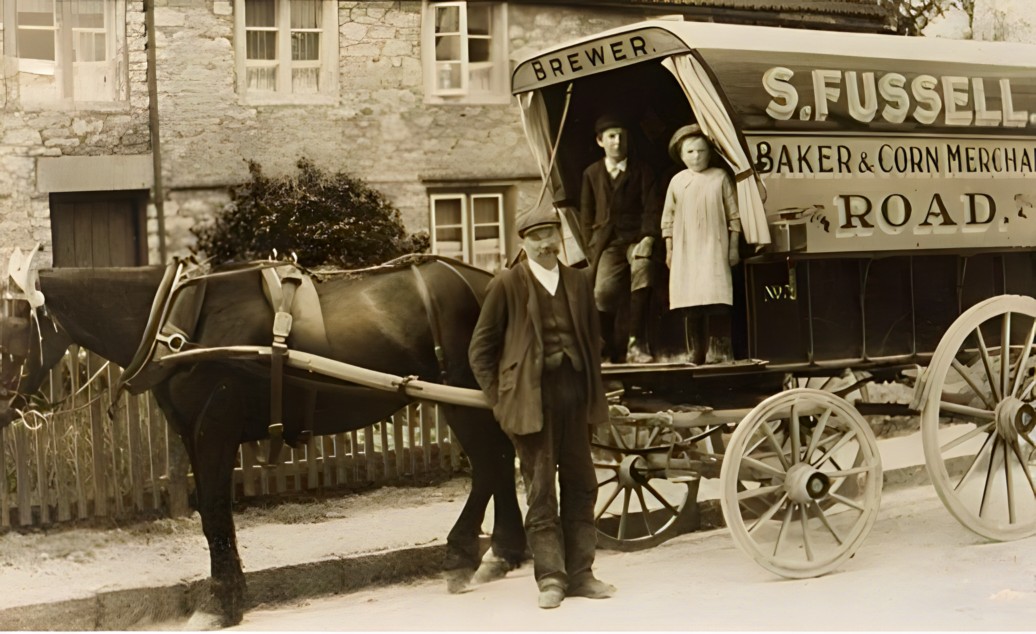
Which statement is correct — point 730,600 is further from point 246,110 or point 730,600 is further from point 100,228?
point 100,228

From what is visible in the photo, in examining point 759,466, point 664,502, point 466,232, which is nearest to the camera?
point 759,466

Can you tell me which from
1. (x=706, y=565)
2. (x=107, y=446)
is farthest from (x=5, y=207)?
(x=706, y=565)

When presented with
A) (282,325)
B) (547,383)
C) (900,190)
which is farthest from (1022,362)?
(282,325)

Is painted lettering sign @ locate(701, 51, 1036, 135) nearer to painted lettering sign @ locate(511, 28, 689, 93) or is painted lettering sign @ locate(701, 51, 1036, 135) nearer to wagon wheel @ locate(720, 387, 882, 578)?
painted lettering sign @ locate(511, 28, 689, 93)

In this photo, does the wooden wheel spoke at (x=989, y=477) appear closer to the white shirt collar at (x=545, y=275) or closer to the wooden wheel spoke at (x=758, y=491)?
the wooden wheel spoke at (x=758, y=491)

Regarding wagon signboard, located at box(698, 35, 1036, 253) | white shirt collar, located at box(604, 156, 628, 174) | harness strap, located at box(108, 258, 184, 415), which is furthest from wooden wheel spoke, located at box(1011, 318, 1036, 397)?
harness strap, located at box(108, 258, 184, 415)

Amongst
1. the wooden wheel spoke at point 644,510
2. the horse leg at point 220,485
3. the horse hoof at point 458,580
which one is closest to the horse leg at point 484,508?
the horse hoof at point 458,580

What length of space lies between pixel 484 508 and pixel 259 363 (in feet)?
4.20

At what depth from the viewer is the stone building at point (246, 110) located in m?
5.38

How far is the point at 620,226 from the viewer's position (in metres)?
6.03

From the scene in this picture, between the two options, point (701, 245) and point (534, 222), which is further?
point (701, 245)

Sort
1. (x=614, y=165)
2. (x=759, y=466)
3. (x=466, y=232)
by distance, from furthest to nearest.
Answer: (x=614, y=165)
(x=466, y=232)
(x=759, y=466)

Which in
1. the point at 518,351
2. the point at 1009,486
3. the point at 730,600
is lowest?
the point at 730,600

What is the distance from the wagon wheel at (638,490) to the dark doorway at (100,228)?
235cm
